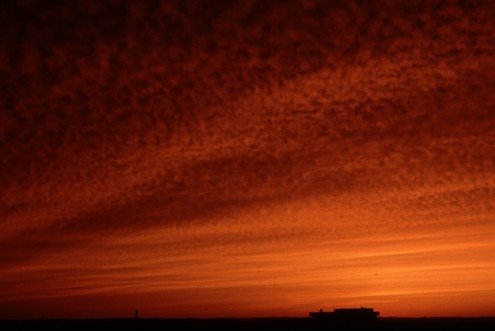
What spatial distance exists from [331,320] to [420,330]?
17.5 metres

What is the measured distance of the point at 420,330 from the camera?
77.7m

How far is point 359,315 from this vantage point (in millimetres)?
85562

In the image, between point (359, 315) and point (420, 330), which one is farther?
point (359, 315)

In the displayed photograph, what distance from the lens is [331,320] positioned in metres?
91.4

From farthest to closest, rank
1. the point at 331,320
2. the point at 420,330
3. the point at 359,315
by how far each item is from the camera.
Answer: the point at 331,320
the point at 359,315
the point at 420,330

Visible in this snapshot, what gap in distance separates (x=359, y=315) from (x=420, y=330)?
10587 millimetres

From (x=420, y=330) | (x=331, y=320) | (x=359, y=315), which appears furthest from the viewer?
(x=331, y=320)

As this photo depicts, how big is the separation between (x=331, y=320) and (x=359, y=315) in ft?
23.8

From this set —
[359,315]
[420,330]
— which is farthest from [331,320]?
[420,330]

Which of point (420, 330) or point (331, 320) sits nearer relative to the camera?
point (420, 330)

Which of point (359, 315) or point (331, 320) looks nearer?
point (359, 315)

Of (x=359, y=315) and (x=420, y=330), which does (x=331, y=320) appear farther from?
(x=420, y=330)
